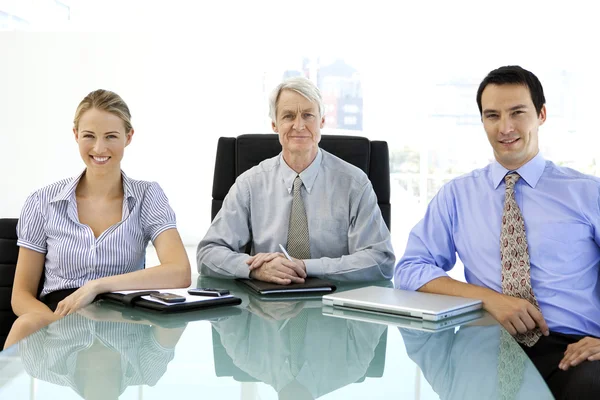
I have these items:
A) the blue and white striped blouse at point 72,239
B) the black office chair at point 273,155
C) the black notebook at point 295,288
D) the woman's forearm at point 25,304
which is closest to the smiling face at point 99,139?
the blue and white striped blouse at point 72,239

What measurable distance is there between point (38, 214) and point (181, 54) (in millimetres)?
5499

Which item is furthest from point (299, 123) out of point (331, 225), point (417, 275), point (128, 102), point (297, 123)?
point (128, 102)

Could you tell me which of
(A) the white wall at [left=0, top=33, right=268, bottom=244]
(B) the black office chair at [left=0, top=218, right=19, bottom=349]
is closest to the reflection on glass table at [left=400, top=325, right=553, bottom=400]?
(B) the black office chair at [left=0, top=218, right=19, bottom=349]

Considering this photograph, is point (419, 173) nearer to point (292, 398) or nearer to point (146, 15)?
point (146, 15)

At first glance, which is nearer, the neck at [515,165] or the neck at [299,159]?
the neck at [515,165]

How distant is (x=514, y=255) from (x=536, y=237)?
0.09 m

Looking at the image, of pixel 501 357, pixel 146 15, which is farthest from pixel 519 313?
pixel 146 15

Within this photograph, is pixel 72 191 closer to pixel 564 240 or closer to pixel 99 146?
pixel 99 146

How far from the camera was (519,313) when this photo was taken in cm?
177

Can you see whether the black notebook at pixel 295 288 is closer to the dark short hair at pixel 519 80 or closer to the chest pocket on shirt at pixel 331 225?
the chest pocket on shirt at pixel 331 225

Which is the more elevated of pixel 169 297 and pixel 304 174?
pixel 304 174

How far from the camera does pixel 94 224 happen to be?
2.28 m

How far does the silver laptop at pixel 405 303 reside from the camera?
1.64 meters

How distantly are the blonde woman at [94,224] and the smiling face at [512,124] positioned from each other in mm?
1031
